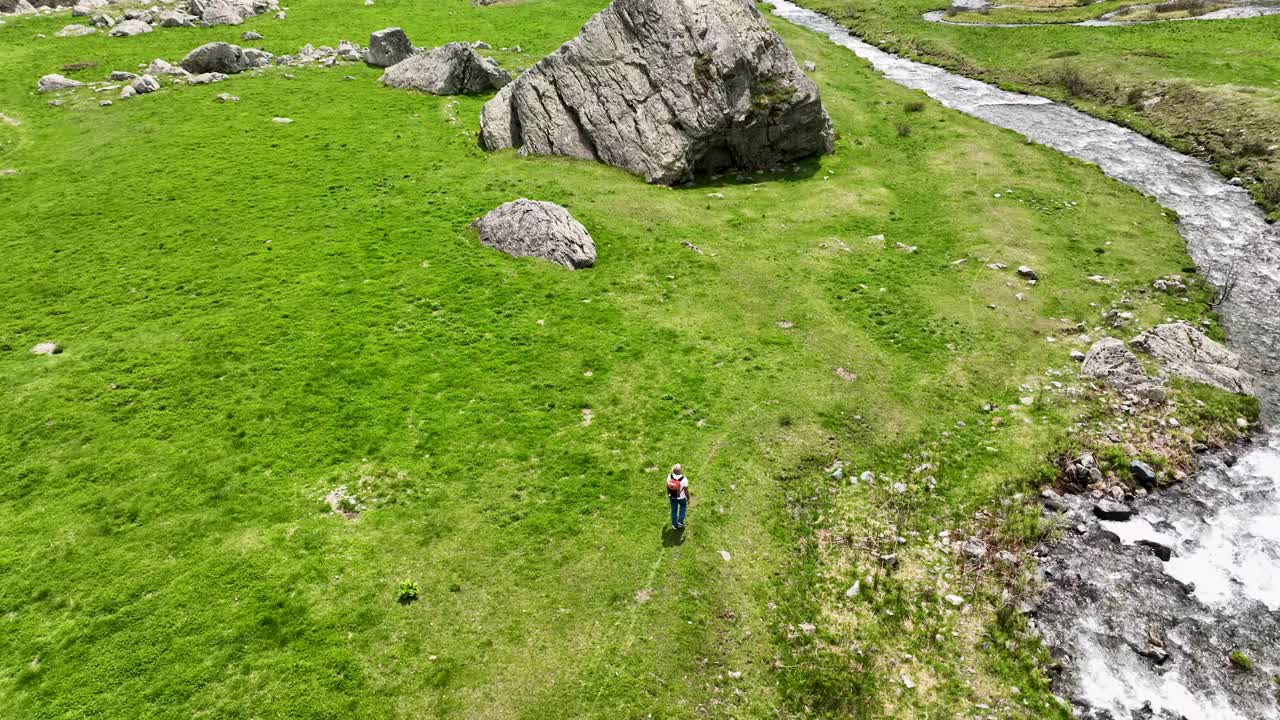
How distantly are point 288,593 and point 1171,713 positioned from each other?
90.1 ft

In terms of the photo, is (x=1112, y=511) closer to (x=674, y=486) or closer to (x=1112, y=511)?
(x=1112, y=511)

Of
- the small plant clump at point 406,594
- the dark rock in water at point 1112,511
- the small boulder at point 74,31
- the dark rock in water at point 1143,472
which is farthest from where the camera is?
the small boulder at point 74,31

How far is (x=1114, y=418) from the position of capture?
27.7 metres

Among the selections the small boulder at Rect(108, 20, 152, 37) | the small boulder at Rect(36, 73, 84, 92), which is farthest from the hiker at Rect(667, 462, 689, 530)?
the small boulder at Rect(108, 20, 152, 37)

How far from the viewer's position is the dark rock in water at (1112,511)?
24.0m

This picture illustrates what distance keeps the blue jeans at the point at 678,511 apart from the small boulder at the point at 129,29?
88401mm

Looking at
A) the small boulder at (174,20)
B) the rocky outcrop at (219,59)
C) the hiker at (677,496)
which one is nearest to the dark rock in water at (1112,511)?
the hiker at (677,496)

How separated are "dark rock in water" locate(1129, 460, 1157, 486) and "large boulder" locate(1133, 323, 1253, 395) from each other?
7.52 meters

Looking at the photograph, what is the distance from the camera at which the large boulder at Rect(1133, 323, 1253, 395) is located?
29219 mm

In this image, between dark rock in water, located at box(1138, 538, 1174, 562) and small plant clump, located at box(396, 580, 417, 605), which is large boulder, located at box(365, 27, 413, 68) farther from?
dark rock in water, located at box(1138, 538, 1174, 562)

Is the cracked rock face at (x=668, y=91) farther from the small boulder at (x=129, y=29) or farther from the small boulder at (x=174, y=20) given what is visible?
the small boulder at (x=129, y=29)

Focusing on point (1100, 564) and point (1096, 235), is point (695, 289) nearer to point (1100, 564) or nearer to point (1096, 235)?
point (1100, 564)

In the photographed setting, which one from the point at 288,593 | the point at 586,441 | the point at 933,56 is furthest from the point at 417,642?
the point at 933,56

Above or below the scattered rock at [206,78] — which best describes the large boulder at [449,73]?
above
